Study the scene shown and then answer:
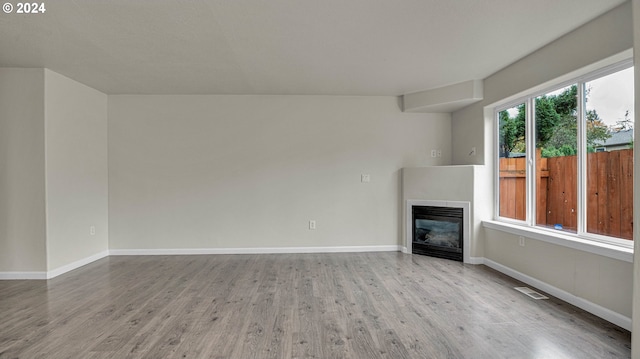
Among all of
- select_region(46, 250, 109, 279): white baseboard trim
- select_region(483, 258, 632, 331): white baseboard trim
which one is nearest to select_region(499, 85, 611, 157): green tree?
select_region(483, 258, 632, 331): white baseboard trim

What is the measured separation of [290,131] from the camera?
4953 mm

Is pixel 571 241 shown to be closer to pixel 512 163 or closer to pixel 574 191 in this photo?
pixel 574 191

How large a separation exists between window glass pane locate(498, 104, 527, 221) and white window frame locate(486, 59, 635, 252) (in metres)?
0.06

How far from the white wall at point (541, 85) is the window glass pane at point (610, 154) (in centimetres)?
27

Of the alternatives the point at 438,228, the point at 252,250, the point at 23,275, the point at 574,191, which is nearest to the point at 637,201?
the point at 574,191

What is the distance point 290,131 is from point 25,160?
133 inches

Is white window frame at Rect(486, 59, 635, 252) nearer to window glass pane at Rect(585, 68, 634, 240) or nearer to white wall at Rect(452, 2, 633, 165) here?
window glass pane at Rect(585, 68, 634, 240)

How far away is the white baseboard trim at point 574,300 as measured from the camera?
2387 millimetres

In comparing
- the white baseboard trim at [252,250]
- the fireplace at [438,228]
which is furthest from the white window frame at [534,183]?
the white baseboard trim at [252,250]

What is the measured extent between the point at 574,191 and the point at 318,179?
320 centimetres

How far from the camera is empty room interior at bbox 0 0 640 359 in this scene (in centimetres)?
238

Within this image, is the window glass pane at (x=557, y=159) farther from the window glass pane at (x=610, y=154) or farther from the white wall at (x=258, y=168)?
the white wall at (x=258, y=168)

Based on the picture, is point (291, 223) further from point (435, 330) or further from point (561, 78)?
point (561, 78)

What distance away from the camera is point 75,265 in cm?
414
